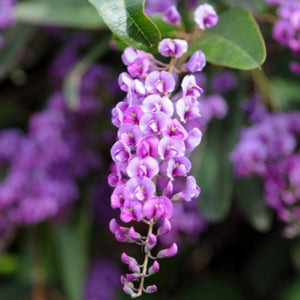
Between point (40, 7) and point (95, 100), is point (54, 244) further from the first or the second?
point (40, 7)

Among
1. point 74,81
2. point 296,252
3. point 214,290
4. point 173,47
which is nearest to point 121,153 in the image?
point 173,47

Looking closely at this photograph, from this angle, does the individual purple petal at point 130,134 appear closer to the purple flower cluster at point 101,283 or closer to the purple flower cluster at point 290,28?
the purple flower cluster at point 290,28

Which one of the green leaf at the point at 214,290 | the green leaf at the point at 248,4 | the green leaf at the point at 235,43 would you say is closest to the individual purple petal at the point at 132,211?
the green leaf at the point at 235,43

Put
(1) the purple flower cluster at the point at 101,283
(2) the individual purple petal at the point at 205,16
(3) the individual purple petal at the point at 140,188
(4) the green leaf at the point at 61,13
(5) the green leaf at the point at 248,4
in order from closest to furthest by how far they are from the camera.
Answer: (3) the individual purple petal at the point at 140,188
(2) the individual purple petal at the point at 205,16
(5) the green leaf at the point at 248,4
(4) the green leaf at the point at 61,13
(1) the purple flower cluster at the point at 101,283

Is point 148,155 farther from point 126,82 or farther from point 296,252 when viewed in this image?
point 296,252

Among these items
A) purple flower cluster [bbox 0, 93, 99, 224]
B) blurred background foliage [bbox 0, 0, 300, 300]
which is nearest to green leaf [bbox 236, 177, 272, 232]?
blurred background foliage [bbox 0, 0, 300, 300]

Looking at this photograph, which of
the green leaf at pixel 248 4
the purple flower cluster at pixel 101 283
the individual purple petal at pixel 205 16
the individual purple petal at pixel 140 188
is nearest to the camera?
the individual purple petal at pixel 140 188

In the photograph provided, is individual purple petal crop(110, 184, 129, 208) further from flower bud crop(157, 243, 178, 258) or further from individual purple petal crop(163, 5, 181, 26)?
Result: individual purple petal crop(163, 5, 181, 26)
